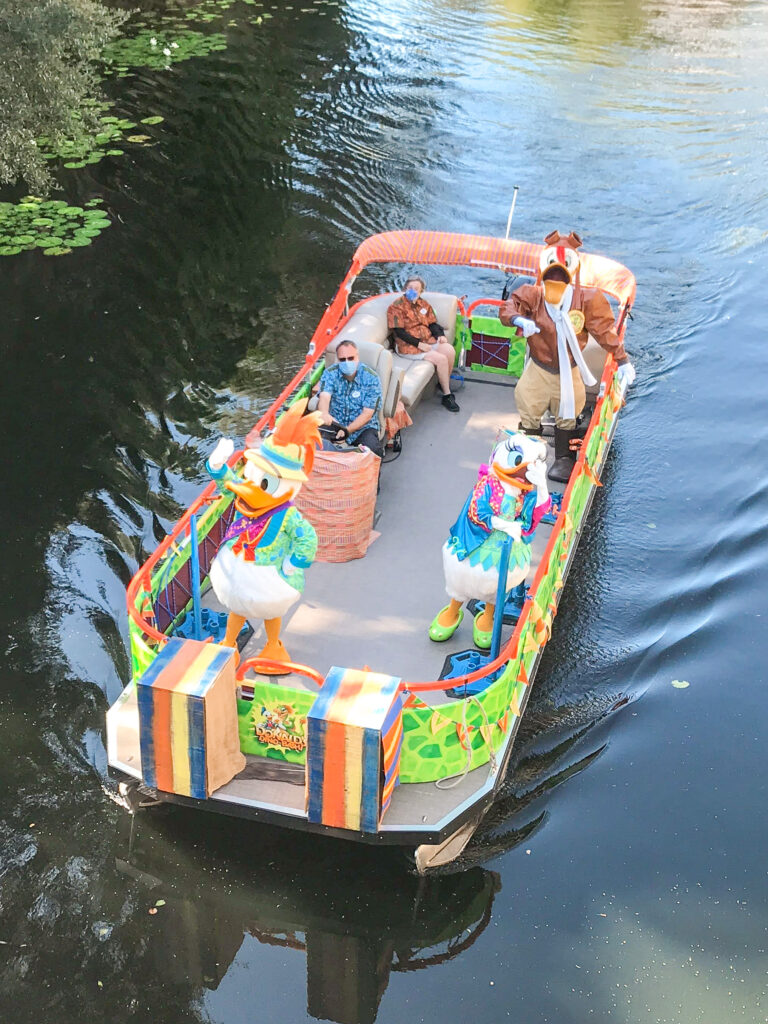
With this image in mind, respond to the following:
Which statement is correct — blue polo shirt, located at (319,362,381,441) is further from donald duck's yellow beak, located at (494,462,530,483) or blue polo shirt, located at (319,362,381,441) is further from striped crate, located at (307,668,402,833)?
striped crate, located at (307,668,402,833)

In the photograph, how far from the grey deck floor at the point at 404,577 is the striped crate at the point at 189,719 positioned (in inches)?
44.9

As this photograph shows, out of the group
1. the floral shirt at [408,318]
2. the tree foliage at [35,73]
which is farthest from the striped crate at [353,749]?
the tree foliage at [35,73]

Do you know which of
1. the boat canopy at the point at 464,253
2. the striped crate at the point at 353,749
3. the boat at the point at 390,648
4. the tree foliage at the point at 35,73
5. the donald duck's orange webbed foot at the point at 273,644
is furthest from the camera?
the tree foliage at the point at 35,73

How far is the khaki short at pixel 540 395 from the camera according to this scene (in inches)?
→ 359

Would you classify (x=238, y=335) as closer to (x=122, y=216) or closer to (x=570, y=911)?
(x=122, y=216)

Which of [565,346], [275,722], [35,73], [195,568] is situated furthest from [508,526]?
[35,73]

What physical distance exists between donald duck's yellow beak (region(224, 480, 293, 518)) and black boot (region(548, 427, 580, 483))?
3477mm

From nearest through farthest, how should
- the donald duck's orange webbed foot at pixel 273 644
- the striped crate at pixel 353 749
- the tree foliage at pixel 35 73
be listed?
the striped crate at pixel 353 749 < the donald duck's orange webbed foot at pixel 273 644 < the tree foliage at pixel 35 73

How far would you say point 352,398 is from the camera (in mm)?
8984

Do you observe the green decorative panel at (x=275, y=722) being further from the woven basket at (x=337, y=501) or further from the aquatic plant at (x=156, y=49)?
the aquatic plant at (x=156, y=49)

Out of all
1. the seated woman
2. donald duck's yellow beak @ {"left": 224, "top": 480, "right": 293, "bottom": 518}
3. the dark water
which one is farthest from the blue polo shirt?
donald duck's yellow beak @ {"left": 224, "top": 480, "right": 293, "bottom": 518}

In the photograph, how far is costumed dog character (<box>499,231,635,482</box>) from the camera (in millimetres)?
8742

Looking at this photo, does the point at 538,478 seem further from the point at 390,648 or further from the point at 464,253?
the point at 464,253

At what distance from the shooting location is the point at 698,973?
20.8 feet
